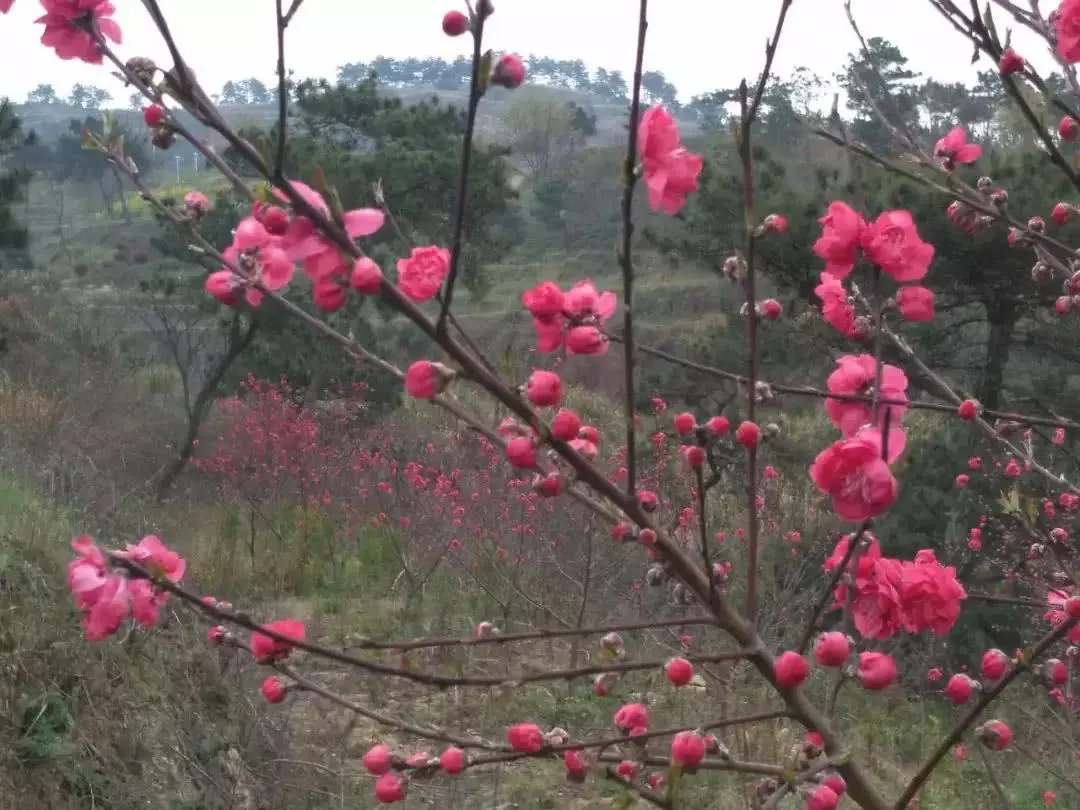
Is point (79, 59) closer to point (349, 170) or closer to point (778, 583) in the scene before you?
point (778, 583)

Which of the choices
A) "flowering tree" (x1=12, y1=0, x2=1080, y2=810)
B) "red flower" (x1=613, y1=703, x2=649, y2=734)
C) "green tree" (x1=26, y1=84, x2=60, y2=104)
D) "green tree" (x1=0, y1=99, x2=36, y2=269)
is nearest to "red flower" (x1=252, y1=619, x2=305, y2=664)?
"flowering tree" (x1=12, y1=0, x2=1080, y2=810)

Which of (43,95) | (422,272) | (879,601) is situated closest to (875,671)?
(879,601)

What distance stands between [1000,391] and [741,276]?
7.67 metres

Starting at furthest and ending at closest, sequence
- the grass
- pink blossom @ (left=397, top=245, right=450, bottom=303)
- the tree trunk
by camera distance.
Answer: the tree trunk → the grass → pink blossom @ (left=397, top=245, right=450, bottom=303)

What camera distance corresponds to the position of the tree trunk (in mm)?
7699

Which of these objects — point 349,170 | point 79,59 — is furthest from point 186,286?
point 79,59

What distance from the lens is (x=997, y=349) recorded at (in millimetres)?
7797

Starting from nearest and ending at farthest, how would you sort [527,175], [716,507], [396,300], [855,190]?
[396,300] → [855,190] → [716,507] → [527,175]

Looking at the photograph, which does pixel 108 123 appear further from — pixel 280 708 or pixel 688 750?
pixel 280 708

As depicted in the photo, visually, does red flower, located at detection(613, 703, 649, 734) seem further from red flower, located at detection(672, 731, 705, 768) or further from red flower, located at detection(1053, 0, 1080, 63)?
red flower, located at detection(1053, 0, 1080, 63)

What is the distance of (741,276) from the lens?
1.04m

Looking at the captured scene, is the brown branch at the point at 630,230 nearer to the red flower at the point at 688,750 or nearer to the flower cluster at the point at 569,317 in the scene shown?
the flower cluster at the point at 569,317

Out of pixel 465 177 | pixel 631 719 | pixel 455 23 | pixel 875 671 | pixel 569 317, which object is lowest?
pixel 631 719

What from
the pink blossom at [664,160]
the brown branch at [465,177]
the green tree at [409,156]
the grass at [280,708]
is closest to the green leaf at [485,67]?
the brown branch at [465,177]
